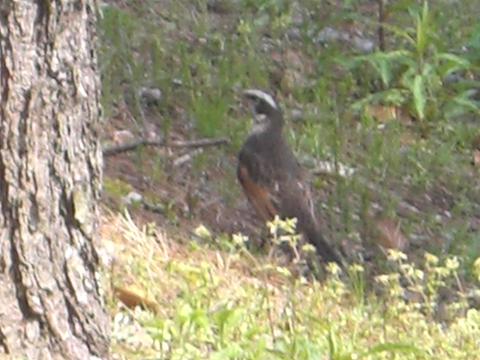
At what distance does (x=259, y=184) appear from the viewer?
27.3ft

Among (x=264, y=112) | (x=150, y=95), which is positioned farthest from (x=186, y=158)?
(x=150, y=95)

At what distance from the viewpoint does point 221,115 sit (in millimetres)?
9328

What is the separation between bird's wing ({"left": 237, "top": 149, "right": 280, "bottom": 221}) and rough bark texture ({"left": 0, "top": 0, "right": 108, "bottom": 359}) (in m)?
2.83

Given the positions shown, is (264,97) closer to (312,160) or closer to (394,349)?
(312,160)

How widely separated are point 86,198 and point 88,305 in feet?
1.29

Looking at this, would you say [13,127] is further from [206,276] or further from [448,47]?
[448,47]

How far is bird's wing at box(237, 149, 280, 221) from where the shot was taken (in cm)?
827

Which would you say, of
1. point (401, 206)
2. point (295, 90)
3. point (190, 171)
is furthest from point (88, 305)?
point (295, 90)

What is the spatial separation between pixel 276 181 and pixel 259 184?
11 centimetres

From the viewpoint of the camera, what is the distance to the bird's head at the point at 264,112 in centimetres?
860

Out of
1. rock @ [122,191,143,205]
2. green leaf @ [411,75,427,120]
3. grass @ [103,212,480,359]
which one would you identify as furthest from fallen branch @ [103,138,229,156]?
green leaf @ [411,75,427,120]

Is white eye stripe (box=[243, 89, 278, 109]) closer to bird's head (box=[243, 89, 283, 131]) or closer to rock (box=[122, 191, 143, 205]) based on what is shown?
bird's head (box=[243, 89, 283, 131])

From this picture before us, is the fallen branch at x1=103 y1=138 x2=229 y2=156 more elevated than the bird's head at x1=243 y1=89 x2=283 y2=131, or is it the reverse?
the bird's head at x1=243 y1=89 x2=283 y2=131

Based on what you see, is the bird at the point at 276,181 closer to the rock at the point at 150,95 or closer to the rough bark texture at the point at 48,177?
the rock at the point at 150,95
